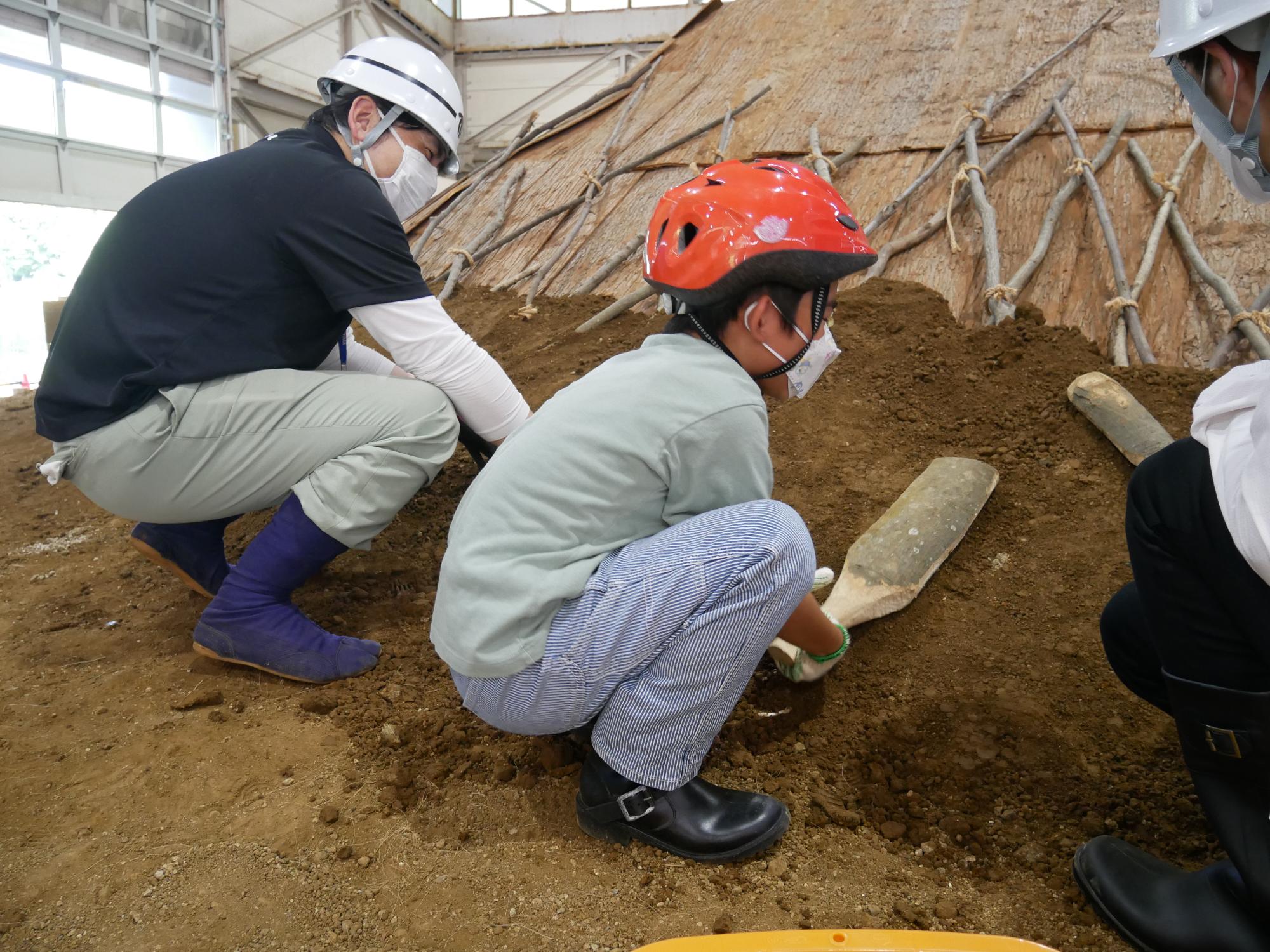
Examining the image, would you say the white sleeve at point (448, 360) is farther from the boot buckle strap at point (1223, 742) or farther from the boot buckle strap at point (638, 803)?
the boot buckle strap at point (1223, 742)

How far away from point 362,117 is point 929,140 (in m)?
2.72

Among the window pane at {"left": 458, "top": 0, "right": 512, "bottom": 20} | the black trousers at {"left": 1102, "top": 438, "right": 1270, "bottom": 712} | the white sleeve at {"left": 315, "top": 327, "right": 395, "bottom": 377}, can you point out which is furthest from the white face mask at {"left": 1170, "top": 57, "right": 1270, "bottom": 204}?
the window pane at {"left": 458, "top": 0, "right": 512, "bottom": 20}

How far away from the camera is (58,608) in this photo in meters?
2.23

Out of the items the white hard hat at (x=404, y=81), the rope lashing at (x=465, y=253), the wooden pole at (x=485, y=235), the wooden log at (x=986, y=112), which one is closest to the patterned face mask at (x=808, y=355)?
the white hard hat at (x=404, y=81)

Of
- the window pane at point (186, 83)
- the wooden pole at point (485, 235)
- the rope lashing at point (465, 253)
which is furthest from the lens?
the window pane at point (186, 83)

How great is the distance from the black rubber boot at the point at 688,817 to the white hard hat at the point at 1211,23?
1.19 m

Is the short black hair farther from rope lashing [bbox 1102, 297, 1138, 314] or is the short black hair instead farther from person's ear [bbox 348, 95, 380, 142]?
rope lashing [bbox 1102, 297, 1138, 314]

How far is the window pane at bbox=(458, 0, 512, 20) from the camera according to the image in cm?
1299

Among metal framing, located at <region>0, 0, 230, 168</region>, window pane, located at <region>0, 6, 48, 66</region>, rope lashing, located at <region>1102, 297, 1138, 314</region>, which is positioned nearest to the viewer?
rope lashing, located at <region>1102, 297, 1138, 314</region>

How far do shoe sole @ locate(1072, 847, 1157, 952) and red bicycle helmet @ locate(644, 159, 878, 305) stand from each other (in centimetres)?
95

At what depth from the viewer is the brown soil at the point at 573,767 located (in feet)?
4.03

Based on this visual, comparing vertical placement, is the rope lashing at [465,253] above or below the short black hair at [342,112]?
below

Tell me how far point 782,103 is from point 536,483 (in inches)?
156

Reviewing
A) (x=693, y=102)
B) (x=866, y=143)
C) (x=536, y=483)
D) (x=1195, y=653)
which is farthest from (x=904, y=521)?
(x=693, y=102)
